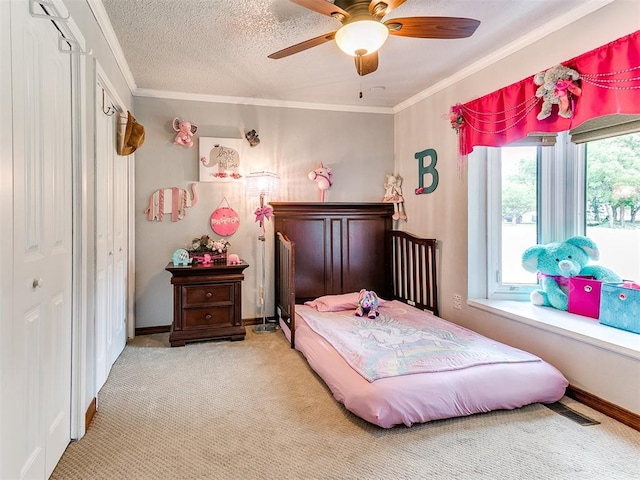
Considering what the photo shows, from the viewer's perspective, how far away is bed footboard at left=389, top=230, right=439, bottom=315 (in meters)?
3.66

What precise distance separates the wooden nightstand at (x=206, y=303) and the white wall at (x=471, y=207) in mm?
1907

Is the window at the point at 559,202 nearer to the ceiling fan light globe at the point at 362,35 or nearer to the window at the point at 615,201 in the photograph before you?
the window at the point at 615,201

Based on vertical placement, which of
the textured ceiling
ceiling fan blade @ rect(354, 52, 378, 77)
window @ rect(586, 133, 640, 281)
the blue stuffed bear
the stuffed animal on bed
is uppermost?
the textured ceiling

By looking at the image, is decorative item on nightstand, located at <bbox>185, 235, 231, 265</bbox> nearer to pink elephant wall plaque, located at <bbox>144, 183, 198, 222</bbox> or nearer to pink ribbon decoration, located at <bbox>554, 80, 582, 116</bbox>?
pink elephant wall plaque, located at <bbox>144, 183, 198, 222</bbox>

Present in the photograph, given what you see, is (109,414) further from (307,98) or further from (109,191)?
(307,98)

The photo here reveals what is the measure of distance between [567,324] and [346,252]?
2246 millimetres

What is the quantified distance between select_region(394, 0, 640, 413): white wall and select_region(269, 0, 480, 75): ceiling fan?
0.83 metres

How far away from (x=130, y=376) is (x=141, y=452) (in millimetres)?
1035

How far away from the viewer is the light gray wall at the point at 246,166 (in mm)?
3793

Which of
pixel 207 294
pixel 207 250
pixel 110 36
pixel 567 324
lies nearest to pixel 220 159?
pixel 207 250

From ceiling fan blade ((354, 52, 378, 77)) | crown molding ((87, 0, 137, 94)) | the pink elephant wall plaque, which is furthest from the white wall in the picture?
crown molding ((87, 0, 137, 94))

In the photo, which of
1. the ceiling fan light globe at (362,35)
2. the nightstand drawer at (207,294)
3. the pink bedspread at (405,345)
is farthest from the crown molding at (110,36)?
the pink bedspread at (405,345)

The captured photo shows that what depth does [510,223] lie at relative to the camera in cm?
324

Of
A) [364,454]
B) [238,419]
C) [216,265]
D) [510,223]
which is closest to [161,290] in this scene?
[216,265]
